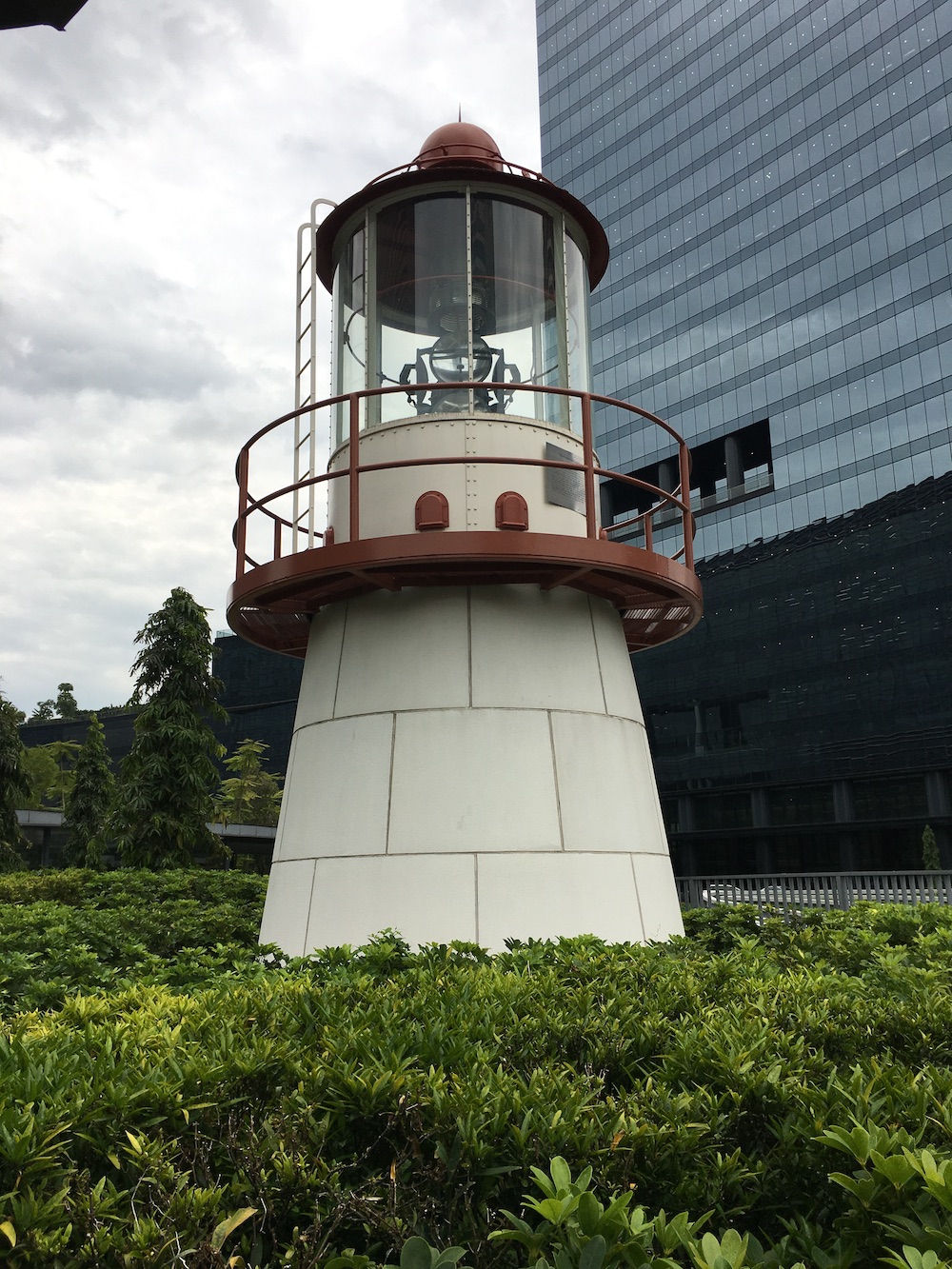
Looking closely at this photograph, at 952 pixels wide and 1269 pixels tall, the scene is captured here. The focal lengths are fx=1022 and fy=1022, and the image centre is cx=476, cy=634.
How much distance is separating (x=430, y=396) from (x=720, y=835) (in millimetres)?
63540

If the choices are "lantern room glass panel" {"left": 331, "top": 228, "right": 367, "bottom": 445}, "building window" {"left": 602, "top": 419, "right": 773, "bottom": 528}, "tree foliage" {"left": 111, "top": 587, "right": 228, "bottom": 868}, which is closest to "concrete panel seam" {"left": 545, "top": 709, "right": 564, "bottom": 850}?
"lantern room glass panel" {"left": 331, "top": 228, "right": 367, "bottom": 445}

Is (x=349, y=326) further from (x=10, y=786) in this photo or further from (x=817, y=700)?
(x=817, y=700)

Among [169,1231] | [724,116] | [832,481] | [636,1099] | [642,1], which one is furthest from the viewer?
[642,1]

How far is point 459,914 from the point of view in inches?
313

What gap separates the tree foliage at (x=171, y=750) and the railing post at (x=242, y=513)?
49.1 feet

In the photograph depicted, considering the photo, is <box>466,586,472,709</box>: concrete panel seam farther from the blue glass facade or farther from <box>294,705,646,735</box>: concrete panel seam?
the blue glass facade

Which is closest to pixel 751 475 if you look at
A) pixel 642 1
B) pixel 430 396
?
pixel 642 1

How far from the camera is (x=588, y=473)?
28.6 feet

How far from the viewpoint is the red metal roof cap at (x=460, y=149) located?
9.79 metres

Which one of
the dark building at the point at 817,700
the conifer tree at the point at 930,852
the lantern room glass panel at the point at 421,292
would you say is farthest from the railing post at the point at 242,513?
the dark building at the point at 817,700

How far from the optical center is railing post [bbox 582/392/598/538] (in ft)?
27.7

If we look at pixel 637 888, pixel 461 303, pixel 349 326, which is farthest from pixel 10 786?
pixel 637 888

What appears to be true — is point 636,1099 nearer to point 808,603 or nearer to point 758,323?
point 808,603

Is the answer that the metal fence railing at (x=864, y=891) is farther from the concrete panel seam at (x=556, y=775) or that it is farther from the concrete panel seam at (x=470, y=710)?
the concrete panel seam at (x=556, y=775)
